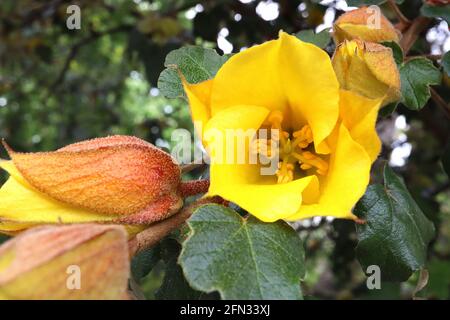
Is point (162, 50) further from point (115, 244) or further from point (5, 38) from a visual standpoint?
point (115, 244)

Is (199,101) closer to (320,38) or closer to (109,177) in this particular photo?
(109,177)

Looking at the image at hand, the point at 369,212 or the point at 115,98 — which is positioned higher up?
the point at 369,212

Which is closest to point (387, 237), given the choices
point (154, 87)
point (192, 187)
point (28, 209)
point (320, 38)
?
point (192, 187)

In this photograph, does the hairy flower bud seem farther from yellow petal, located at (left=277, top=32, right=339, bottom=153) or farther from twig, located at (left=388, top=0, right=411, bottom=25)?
twig, located at (left=388, top=0, right=411, bottom=25)

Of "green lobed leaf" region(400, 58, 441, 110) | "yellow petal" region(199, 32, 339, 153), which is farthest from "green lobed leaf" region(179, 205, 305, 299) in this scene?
"green lobed leaf" region(400, 58, 441, 110)

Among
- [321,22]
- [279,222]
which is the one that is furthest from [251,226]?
[321,22]

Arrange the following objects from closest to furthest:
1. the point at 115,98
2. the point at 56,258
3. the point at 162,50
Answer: the point at 56,258 → the point at 162,50 → the point at 115,98
